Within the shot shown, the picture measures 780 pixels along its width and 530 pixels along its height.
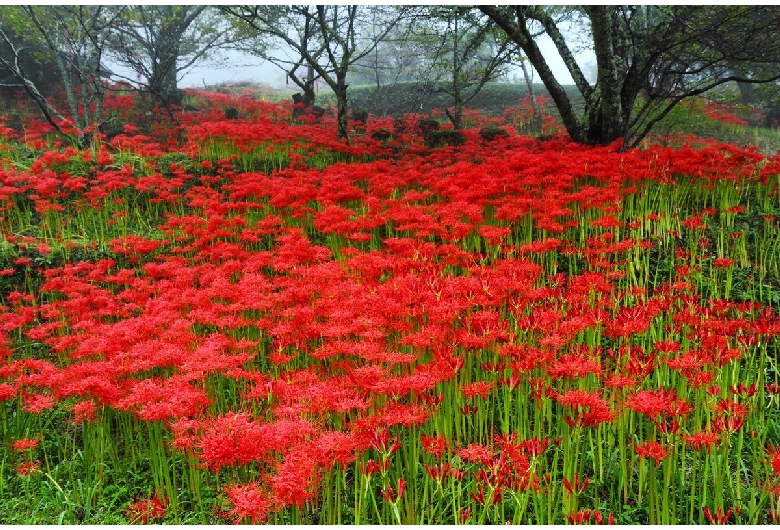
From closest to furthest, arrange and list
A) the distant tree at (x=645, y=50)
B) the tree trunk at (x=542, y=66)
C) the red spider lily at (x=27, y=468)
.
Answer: the red spider lily at (x=27, y=468) → the distant tree at (x=645, y=50) → the tree trunk at (x=542, y=66)

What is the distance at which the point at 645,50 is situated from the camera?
28.0 feet

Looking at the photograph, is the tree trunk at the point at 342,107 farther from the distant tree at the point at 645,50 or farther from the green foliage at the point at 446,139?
the distant tree at the point at 645,50

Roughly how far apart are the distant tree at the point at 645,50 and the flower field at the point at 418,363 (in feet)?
6.68

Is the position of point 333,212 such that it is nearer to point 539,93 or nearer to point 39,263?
point 39,263

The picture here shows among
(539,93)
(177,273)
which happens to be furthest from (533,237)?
(539,93)

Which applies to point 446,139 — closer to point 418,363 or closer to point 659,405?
point 418,363

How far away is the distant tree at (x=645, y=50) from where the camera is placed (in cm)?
771

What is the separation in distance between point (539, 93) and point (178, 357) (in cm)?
2630

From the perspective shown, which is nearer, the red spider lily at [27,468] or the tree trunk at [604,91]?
the red spider lily at [27,468]

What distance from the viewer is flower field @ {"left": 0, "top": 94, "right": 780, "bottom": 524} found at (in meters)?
2.65

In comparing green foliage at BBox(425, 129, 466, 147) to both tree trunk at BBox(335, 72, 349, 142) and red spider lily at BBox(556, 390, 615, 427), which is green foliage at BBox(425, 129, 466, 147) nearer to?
tree trunk at BBox(335, 72, 349, 142)

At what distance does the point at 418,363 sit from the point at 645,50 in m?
7.71

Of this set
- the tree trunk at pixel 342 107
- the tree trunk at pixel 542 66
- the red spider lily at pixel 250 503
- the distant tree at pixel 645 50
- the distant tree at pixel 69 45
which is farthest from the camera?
the tree trunk at pixel 342 107

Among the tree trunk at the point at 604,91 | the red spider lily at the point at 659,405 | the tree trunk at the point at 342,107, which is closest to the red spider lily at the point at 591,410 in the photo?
the red spider lily at the point at 659,405
